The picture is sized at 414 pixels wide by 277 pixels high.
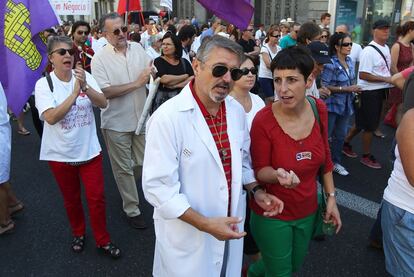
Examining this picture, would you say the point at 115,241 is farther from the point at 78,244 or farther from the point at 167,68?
the point at 167,68

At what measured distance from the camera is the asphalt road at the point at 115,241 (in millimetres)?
3367

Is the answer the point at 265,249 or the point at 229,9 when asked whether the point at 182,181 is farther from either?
the point at 229,9

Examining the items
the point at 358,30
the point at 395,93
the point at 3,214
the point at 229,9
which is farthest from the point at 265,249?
the point at 358,30

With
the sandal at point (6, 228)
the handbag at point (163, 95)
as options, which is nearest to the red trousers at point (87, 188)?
the sandal at point (6, 228)

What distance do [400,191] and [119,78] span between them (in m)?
2.71

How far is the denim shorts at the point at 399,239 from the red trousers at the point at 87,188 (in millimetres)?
2285

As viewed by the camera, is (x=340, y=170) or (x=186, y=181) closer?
(x=186, y=181)

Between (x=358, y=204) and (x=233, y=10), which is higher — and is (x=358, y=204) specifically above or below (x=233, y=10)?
below

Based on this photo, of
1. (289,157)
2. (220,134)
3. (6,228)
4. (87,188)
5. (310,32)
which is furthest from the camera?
(310,32)

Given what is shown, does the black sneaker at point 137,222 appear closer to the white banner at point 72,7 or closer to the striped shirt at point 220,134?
the striped shirt at point 220,134

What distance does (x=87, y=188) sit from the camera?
335cm

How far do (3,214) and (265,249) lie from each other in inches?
111

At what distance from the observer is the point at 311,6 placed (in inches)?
756

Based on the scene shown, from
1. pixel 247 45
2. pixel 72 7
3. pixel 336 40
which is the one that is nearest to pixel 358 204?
pixel 336 40
